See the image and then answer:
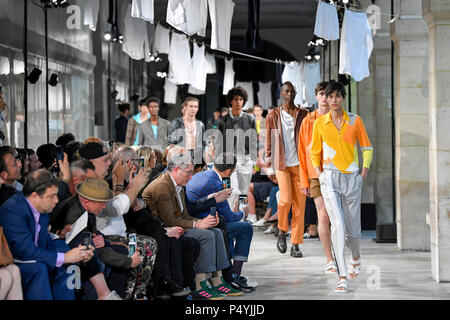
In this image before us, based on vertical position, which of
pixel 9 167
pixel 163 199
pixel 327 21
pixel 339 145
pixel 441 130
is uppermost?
pixel 327 21

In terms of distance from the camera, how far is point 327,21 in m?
11.3

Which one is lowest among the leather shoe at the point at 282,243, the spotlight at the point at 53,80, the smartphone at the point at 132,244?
the leather shoe at the point at 282,243

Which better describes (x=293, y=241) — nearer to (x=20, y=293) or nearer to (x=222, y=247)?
(x=222, y=247)

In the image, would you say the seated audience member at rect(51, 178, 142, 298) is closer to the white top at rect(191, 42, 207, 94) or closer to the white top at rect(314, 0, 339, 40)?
the white top at rect(314, 0, 339, 40)

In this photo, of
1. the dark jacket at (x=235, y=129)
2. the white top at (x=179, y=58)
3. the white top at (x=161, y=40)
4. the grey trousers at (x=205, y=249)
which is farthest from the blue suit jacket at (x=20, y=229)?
the white top at (x=161, y=40)

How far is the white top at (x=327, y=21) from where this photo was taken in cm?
1117

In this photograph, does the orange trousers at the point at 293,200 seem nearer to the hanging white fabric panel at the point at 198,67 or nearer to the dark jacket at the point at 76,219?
the dark jacket at the point at 76,219

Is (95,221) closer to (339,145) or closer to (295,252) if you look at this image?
(339,145)

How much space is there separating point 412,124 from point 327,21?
2.98 m

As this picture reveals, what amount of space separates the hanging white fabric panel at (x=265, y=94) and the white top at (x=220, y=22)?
14710 mm

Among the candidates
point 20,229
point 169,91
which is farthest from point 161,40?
point 20,229

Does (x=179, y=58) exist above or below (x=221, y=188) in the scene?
above

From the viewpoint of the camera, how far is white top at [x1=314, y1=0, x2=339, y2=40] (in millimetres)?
11172

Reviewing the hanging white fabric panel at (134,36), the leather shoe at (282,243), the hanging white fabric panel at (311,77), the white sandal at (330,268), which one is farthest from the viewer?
the hanging white fabric panel at (311,77)
